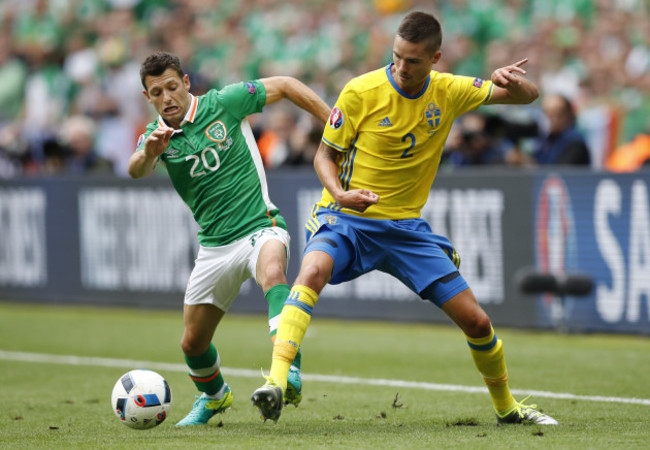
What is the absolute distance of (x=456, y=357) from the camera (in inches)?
436

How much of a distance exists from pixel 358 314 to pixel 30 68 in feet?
35.7

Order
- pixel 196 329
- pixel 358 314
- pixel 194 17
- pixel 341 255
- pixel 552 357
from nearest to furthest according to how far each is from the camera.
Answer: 1. pixel 341 255
2. pixel 196 329
3. pixel 552 357
4. pixel 358 314
5. pixel 194 17

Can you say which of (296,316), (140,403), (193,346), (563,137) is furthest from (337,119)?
(563,137)

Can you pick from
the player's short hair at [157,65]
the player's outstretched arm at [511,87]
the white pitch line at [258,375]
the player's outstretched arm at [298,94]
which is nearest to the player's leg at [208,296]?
the player's outstretched arm at [298,94]

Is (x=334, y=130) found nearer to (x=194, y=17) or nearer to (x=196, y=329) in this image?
(x=196, y=329)

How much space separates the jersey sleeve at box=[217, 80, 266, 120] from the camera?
752 centimetres

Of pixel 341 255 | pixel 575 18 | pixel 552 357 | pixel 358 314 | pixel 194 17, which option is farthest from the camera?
pixel 194 17

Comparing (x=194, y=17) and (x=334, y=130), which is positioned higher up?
(x=194, y=17)

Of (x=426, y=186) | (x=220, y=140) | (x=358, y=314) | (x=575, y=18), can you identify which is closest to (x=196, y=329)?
(x=220, y=140)

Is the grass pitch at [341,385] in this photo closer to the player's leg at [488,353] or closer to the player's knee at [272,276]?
the player's leg at [488,353]

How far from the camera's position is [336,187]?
21.5 ft

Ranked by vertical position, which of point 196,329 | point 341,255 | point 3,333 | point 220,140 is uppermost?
point 220,140

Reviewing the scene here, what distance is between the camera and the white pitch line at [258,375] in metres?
8.41

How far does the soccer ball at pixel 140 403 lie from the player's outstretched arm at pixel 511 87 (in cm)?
276
